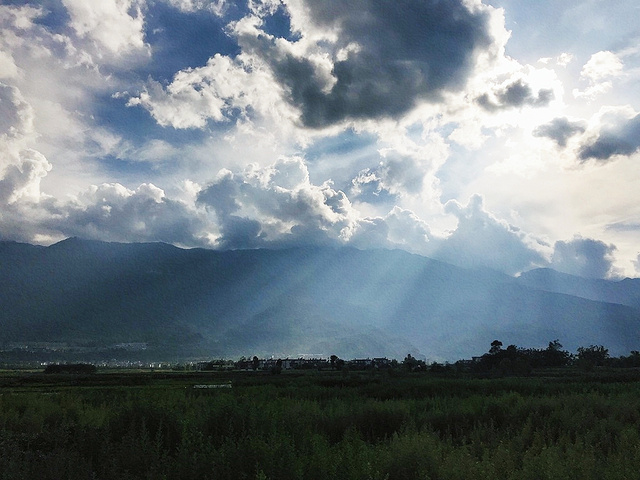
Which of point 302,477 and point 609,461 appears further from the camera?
point 609,461

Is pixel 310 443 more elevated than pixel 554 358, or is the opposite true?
pixel 310 443

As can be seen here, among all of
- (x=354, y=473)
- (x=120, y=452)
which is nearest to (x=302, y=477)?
(x=354, y=473)

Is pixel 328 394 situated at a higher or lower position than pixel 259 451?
lower

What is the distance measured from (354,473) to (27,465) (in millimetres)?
7496

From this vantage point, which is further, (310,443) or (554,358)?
(554,358)

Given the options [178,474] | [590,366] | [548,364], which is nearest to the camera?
[178,474]

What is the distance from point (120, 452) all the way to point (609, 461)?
12.5 metres

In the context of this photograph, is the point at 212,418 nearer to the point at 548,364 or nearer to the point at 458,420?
the point at 458,420

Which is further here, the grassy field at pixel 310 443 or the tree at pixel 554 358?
the tree at pixel 554 358

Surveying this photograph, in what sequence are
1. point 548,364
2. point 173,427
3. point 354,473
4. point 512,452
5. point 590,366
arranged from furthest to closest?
point 548,364
point 590,366
point 173,427
point 512,452
point 354,473

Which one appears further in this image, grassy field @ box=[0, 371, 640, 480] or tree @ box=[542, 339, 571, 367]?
tree @ box=[542, 339, 571, 367]

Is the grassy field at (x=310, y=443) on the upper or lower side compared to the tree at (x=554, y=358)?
upper

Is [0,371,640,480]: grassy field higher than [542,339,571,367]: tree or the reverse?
higher

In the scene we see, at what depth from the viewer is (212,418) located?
18.0 meters
